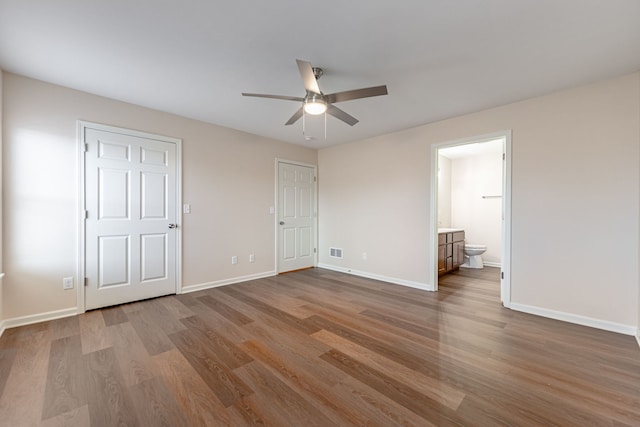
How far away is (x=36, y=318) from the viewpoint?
106 inches

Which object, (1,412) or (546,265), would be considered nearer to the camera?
(1,412)

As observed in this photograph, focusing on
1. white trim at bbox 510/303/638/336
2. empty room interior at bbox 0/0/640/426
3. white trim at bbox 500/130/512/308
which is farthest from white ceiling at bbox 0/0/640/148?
white trim at bbox 510/303/638/336

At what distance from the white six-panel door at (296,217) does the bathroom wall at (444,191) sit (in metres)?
2.82

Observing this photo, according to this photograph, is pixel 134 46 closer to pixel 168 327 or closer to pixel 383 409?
pixel 168 327

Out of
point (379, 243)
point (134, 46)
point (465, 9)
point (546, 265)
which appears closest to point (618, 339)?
point (546, 265)

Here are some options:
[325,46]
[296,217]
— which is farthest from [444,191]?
[325,46]

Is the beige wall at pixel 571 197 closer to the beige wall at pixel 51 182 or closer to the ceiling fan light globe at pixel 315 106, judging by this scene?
the ceiling fan light globe at pixel 315 106

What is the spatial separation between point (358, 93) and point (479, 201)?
200 inches

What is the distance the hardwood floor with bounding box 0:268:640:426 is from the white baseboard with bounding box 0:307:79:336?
0.12 meters

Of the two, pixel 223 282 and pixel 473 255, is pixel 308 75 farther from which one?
pixel 473 255

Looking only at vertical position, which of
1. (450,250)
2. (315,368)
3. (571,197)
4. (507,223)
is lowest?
(315,368)

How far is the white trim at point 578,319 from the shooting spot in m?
2.50

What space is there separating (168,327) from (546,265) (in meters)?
4.07

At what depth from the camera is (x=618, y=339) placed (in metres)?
2.38
